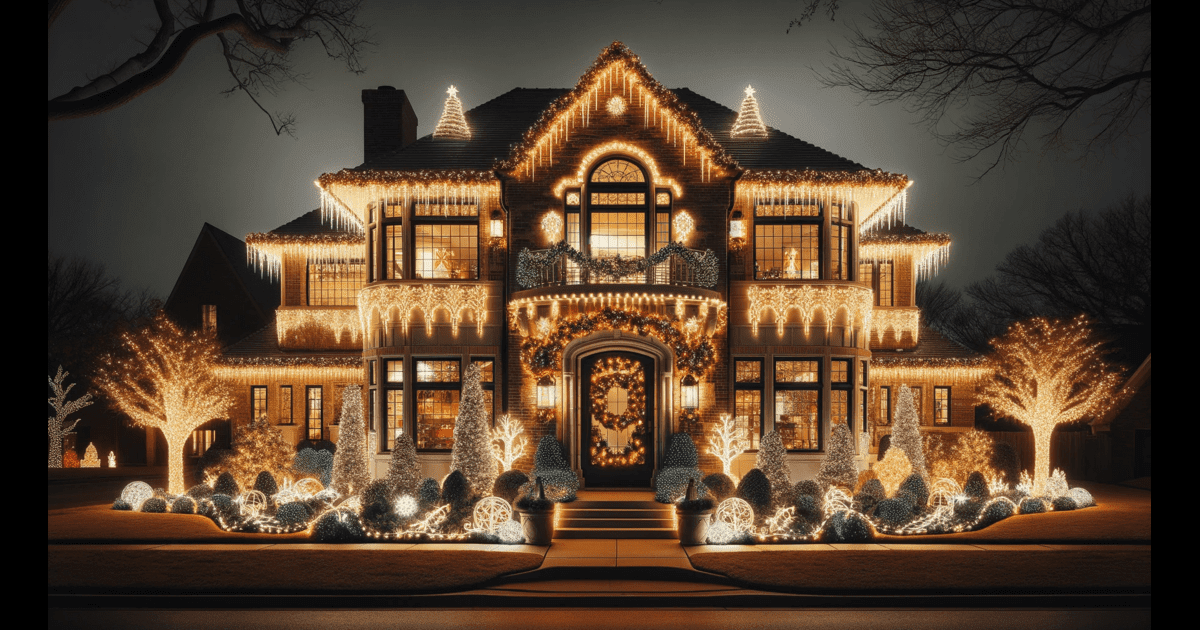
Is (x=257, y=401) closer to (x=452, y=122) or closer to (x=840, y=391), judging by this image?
(x=452, y=122)

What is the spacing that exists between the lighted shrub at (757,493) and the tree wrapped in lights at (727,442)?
3128mm

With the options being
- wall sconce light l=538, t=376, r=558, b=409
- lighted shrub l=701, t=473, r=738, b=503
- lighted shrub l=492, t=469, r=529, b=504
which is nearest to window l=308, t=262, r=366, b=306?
wall sconce light l=538, t=376, r=558, b=409

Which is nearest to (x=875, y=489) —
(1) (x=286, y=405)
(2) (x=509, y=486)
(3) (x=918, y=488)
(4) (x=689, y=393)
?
(3) (x=918, y=488)

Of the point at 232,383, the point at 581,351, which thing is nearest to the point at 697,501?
the point at 581,351

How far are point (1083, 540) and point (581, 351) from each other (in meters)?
10.1

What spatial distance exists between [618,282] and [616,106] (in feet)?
13.8

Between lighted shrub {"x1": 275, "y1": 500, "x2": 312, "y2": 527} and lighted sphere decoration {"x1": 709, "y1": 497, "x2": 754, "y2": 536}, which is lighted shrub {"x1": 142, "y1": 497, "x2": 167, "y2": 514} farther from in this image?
lighted sphere decoration {"x1": 709, "y1": 497, "x2": 754, "y2": 536}

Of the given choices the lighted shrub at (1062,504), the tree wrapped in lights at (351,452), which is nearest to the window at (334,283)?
the tree wrapped in lights at (351,452)

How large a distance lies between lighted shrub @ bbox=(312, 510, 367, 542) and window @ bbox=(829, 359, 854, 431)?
1084 centimetres

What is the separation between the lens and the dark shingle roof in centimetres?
2092

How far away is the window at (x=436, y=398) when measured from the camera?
20484mm

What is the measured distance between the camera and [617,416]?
776 inches
